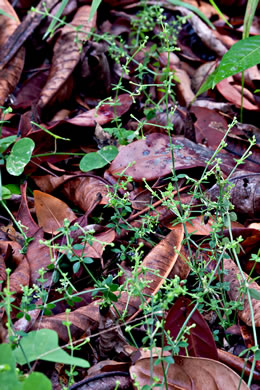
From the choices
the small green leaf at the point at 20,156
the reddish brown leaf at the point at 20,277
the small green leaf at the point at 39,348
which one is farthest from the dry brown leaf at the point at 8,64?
the small green leaf at the point at 39,348

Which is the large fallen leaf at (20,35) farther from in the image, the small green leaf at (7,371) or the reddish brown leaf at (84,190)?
the small green leaf at (7,371)

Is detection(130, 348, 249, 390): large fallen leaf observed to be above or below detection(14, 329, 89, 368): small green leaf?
below

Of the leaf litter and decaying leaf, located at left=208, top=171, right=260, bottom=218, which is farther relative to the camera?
decaying leaf, located at left=208, top=171, right=260, bottom=218

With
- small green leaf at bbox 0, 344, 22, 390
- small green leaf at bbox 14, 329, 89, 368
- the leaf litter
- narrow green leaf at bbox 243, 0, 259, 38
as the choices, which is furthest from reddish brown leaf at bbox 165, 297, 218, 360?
narrow green leaf at bbox 243, 0, 259, 38

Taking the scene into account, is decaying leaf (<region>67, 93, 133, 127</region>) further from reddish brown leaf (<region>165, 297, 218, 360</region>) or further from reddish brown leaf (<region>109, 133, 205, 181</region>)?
reddish brown leaf (<region>165, 297, 218, 360</region>)

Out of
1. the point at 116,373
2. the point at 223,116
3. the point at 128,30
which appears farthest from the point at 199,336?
the point at 128,30

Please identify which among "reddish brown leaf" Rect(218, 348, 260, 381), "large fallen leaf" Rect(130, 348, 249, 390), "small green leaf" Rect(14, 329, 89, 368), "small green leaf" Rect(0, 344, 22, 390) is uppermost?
"small green leaf" Rect(0, 344, 22, 390)

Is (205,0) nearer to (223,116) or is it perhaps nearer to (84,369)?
(223,116)

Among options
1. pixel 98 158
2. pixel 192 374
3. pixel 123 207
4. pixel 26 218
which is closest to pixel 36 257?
pixel 26 218

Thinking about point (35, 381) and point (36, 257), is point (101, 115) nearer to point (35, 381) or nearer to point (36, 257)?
point (36, 257)
